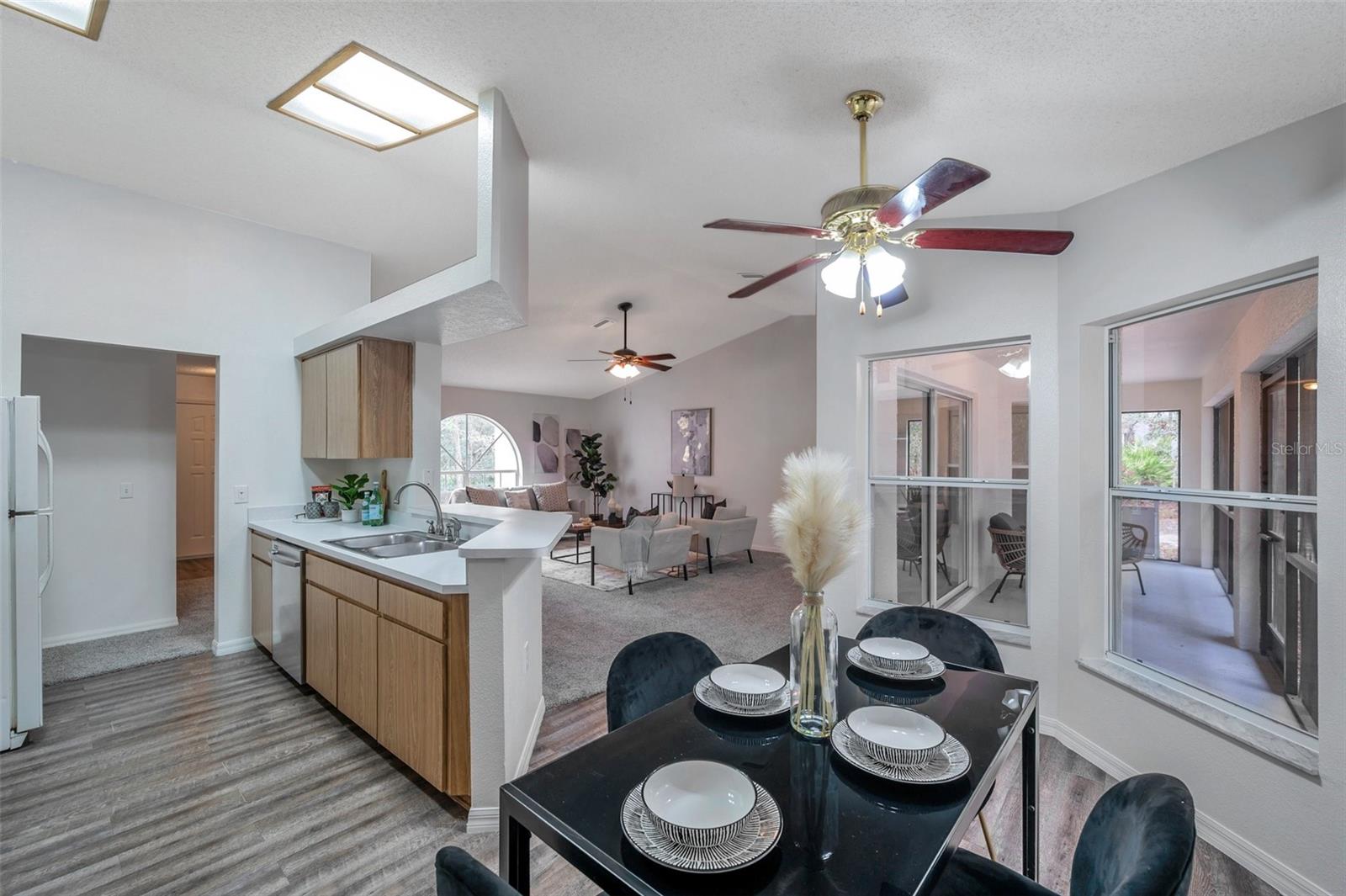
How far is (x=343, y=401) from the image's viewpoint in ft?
11.3

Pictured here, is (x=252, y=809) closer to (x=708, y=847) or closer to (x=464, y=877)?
(x=464, y=877)

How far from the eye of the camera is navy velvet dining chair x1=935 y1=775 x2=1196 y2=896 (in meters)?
0.82

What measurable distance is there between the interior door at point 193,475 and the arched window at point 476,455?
2.94 m

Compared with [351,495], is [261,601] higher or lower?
lower

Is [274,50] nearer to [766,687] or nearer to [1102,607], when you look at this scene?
[766,687]

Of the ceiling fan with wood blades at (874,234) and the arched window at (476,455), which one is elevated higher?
the ceiling fan with wood blades at (874,234)

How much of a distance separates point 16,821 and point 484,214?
276cm

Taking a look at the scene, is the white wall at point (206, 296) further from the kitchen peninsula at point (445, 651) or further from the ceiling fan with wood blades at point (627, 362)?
the ceiling fan with wood blades at point (627, 362)

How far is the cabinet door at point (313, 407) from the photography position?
3.65m

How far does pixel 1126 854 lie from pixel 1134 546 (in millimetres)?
1939

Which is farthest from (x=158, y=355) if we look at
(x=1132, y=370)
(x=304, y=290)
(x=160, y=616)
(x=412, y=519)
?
(x=1132, y=370)

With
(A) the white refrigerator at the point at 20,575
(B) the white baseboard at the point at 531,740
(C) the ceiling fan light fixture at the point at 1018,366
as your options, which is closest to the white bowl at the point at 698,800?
(B) the white baseboard at the point at 531,740
